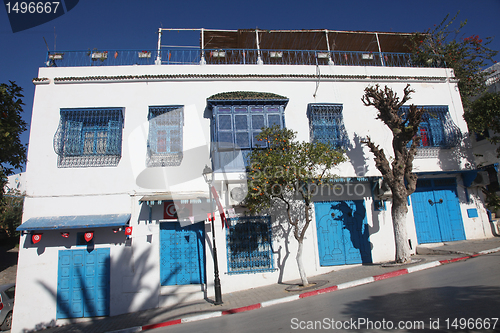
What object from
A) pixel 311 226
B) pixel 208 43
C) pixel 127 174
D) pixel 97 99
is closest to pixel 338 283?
pixel 311 226

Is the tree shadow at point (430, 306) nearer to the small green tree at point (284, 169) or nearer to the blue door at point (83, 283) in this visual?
the small green tree at point (284, 169)

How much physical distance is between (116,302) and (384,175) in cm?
958

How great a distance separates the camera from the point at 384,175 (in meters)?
9.72

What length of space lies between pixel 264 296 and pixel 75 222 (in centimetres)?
631

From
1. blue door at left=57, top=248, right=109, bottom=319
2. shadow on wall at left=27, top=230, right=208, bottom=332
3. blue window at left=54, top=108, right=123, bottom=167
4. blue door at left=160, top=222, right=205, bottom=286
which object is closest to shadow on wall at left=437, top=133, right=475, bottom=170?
blue door at left=160, top=222, right=205, bottom=286

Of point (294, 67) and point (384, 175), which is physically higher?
point (294, 67)

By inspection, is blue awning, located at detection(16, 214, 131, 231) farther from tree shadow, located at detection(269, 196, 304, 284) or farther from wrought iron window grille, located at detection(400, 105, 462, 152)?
wrought iron window grille, located at detection(400, 105, 462, 152)

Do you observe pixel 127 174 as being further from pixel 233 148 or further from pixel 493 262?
pixel 493 262

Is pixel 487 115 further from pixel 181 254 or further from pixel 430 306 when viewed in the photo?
pixel 181 254

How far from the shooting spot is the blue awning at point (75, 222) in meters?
8.92

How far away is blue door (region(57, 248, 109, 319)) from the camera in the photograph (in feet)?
30.1

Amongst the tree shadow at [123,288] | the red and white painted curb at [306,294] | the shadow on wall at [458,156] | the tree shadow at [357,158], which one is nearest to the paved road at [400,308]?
the red and white painted curb at [306,294]

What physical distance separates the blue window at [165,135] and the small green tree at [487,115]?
11418mm

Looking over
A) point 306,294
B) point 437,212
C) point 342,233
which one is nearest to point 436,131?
point 437,212
